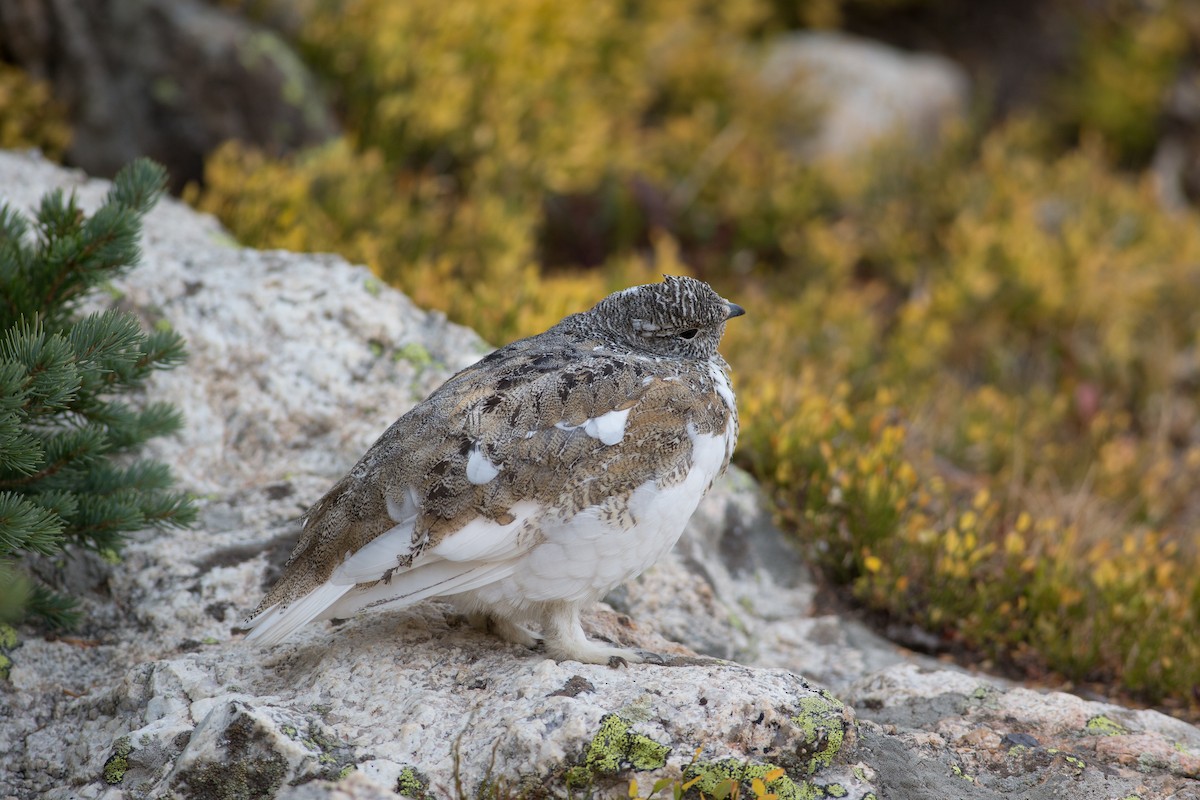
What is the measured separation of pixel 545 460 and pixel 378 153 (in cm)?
474

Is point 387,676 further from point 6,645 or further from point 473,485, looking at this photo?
point 6,645

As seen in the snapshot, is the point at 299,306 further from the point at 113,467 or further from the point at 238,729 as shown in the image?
the point at 238,729

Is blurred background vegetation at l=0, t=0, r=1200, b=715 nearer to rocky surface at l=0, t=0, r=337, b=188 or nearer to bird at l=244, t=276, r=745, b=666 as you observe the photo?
rocky surface at l=0, t=0, r=337, b=188

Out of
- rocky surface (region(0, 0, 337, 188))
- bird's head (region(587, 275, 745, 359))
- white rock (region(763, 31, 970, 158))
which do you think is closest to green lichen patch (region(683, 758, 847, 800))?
bird's head (region(587, 275, 745, 359))

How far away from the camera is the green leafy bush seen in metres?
3.30

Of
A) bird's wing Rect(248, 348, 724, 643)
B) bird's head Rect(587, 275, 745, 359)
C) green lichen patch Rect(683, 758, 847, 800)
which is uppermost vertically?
bird's head Rect(587, 275, 745, 359)

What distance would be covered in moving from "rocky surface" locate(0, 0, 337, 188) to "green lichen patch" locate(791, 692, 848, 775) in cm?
562

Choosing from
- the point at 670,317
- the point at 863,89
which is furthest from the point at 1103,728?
the point at 863,89

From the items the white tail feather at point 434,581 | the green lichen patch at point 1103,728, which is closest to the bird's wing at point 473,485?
the white tail feather at point 434,581

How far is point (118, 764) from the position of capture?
316 centimetres

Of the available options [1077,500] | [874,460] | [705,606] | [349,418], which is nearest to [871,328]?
[1077,500]

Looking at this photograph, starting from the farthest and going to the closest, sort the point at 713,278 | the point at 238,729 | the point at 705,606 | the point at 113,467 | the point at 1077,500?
the point at 713,278, the point at 1077,500, the point at 705,606, the point at 113,467, the point at 238,729

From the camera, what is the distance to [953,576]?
16.1ft

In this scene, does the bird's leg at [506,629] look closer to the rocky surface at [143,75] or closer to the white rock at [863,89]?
the rocky surface at [143,75]
